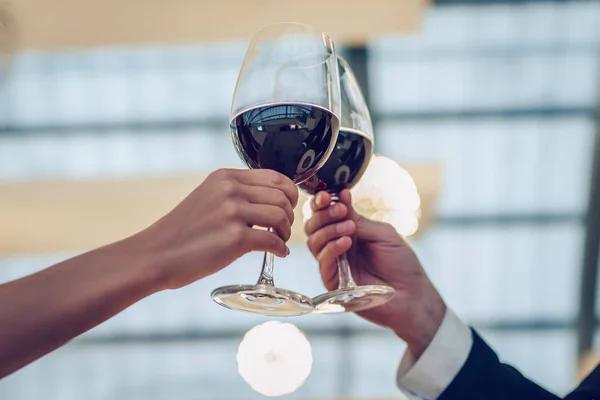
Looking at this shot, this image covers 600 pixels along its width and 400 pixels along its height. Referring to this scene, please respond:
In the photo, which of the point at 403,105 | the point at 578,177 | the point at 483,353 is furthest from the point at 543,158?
the point at 483,353

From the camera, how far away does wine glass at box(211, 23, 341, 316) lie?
0.86 metres

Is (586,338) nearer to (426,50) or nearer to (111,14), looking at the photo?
(426,50)

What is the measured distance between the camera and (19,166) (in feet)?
21.1

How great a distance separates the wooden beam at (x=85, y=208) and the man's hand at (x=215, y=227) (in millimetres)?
3841

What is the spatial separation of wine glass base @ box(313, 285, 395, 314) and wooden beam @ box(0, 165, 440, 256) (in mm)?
3610

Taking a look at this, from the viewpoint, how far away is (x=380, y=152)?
651 centimetres

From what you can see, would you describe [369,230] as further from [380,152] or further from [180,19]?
[380,152]

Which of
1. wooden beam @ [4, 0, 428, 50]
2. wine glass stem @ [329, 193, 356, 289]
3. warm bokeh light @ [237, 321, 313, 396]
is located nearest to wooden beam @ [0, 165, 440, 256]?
warm bokeh light @ [237, 321, 313, 396]

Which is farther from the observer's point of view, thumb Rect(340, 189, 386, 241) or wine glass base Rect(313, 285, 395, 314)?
thumb Rect(340, 189, 386, 241)

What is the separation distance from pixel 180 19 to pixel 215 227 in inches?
124

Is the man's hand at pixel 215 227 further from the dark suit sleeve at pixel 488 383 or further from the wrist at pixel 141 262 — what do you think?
the dark suit sleeve at pixel 488 383

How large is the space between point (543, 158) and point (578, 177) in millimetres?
397

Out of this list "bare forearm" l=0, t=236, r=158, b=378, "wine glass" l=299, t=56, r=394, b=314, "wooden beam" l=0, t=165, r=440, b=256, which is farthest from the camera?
"wooden beam" l=0, t=165, r=440, b=256

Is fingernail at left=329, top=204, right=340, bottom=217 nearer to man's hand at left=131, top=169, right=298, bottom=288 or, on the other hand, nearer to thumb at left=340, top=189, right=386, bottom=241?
thumb at left=340, top=189, right=386, bottom=241
